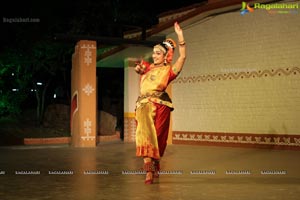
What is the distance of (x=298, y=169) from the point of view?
7.83 metres

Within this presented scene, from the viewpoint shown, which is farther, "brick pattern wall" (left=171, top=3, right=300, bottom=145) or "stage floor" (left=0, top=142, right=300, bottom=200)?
"brick pattern wall" (left=171, top=3, right=300, bottom=145)

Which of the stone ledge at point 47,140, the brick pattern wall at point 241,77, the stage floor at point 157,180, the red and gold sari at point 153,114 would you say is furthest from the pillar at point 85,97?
the red and gold sari at point 153,114

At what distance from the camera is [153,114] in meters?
6.50

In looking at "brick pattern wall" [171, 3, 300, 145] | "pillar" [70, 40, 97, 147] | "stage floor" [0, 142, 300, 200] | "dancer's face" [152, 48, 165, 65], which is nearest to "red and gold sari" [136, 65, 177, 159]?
"dancer's face" [152, 48, 165, 65]

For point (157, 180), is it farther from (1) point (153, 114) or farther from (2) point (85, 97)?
(2) point (85, 97)

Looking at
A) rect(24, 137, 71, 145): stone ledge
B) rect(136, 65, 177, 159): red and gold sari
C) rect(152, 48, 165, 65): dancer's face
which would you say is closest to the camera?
rect(136, 65, 177, 159): red and gold sari

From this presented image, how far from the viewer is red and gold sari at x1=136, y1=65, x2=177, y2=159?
6.47 metres

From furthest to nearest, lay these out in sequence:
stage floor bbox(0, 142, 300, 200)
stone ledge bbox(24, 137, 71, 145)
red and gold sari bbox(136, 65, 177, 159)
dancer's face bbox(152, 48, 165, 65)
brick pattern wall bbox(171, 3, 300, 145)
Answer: stone ledge bbox(24, 137, 71, 145), brick pattern wall bbox(171, 3, 300, 145), dancer's face bbox(152, 48, 165, 65), red and gold sari bbox(136, 65, 177, 159), stage floor bbox(0, 142, 300, 200)

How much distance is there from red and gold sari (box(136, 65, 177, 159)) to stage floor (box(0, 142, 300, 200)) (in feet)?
1.52

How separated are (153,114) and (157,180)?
0.89m

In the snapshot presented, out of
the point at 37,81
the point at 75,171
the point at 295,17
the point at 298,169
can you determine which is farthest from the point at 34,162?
the point at 37,81

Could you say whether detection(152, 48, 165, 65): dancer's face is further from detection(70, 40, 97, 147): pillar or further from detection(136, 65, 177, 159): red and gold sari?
detection(70, 40, 97, 147): pillar

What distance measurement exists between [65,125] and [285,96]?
9.90 m

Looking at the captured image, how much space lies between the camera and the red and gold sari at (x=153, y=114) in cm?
647
